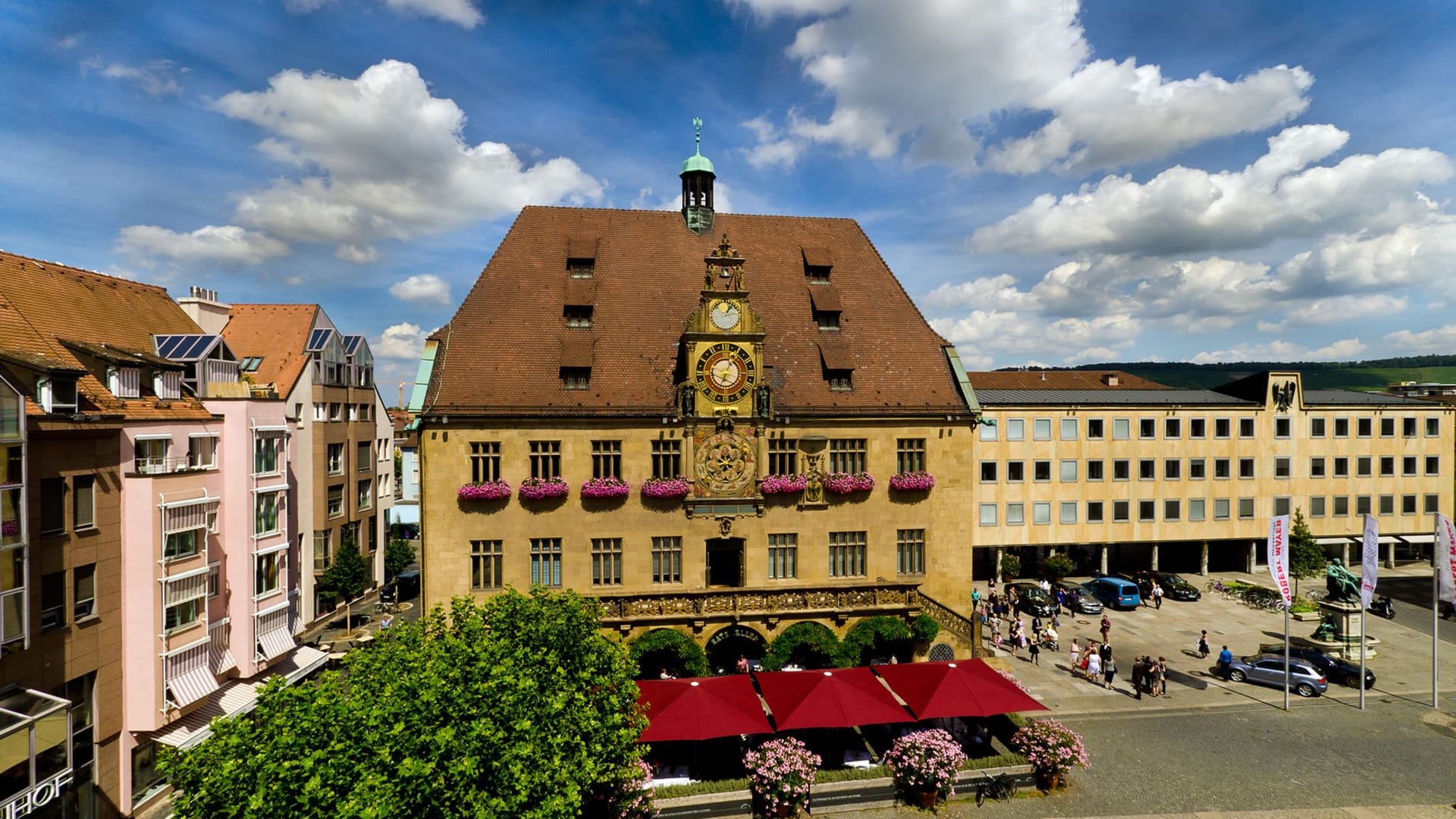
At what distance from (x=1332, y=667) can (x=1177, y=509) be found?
909 inches

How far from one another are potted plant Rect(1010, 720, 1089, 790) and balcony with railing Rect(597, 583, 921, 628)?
9.15 meters

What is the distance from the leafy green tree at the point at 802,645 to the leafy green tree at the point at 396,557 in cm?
4087

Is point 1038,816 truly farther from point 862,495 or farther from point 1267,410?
point 1267,410

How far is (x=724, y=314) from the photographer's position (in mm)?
32875

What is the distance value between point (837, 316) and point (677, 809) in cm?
2506

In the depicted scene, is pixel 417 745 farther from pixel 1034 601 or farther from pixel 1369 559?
pixel 1034 601

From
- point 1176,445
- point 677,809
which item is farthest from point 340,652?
point 1176,445

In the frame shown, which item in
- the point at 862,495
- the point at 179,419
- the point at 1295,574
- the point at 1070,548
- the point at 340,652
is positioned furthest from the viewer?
the point at 1070,548

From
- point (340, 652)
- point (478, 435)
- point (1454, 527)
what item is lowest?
point (340, 652)

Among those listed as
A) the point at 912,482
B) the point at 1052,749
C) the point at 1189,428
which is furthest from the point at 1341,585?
the point at 1052,749

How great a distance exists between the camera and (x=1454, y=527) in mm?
32469

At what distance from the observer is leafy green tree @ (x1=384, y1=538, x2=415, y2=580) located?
193 feet

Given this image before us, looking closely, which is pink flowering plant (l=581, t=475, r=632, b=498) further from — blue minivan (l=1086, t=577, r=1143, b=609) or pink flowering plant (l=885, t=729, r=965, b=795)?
blue minivan (l=1086, t=577, r=1143, b=609)

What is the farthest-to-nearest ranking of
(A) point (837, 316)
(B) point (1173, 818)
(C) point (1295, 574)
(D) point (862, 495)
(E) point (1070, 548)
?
(E) point (1070, 548) < (C) point (1295, 574) < (A) point (837, 316) < (D) point (862, 495) < (B) point (1173, 818)
